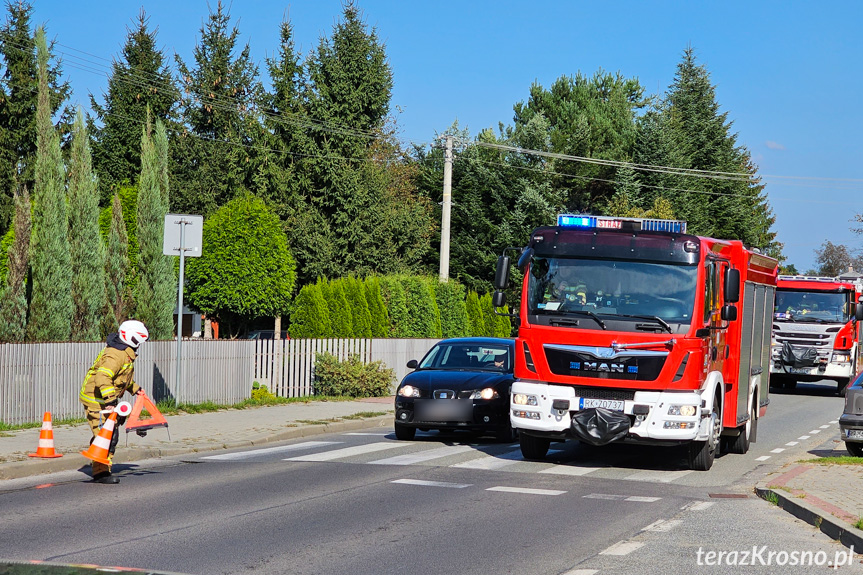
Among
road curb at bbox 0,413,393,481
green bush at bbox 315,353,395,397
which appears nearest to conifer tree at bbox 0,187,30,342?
road curb at bbox 0,413,393,481

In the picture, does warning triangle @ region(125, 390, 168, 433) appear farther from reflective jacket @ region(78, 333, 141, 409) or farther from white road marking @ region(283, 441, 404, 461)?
white road marking @ region(283, 441, 404, 461)

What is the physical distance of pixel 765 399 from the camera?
17547 millimetres

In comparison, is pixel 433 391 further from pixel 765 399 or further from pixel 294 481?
pixel 765 399

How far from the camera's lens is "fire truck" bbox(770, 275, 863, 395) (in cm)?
A: 3019

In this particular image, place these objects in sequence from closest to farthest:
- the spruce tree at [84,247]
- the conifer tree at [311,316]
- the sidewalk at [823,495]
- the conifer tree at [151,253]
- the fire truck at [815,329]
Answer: the sidewalk at [823,495] < the spruce tree at [84,247] < the conifer tree at [151,253] < the conifer tree at [311,316] < the fire truck at [815,329]

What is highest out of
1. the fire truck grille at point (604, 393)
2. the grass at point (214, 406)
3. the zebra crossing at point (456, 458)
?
the fire truck grille at point (604, 393)

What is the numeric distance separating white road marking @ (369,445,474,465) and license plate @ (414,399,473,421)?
0.44 meters

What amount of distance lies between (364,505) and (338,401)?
491 inches

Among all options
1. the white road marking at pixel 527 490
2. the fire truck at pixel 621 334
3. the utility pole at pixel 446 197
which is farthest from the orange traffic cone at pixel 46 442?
the utility pole at pixel 446 197

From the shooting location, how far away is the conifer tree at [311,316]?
96.2 ft

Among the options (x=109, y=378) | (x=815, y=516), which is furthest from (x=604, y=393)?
(x=109, y=378)

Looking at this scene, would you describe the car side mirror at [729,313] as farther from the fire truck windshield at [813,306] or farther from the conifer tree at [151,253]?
the fire truck windshield at [813,306]

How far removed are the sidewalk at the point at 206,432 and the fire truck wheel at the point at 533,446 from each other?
4167 mm

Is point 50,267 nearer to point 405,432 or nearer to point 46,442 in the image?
point 405,432
